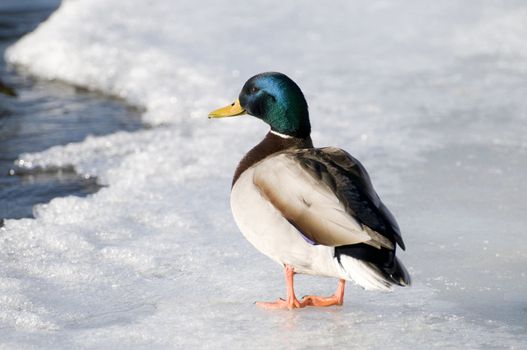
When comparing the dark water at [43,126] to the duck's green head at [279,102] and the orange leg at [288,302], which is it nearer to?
the duck's green head at [279,102]

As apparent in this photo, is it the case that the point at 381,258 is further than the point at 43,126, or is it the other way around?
the point at 43,126

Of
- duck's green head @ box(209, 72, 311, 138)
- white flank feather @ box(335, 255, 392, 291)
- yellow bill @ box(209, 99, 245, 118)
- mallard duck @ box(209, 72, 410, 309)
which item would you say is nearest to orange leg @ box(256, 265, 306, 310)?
mallard duck @ box(209, 72, 410, 309)

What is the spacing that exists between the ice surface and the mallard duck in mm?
218

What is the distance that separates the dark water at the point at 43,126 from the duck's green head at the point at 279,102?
5.71ft

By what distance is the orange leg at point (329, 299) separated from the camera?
12.2 feet

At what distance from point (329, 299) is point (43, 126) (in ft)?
12.4

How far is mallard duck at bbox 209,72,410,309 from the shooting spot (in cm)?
336

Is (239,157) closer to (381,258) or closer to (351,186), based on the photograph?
(351,186)

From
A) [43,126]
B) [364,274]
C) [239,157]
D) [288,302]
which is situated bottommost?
[43,126]

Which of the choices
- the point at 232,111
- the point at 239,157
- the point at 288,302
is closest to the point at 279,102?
the point at 232,111

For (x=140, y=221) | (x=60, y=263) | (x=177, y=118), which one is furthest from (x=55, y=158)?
(x=60, y=263)

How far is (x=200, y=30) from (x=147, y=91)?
1192mm

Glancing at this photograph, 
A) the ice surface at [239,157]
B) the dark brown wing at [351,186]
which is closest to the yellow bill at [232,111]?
the dark brown wing at [351,186]

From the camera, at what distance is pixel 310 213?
3463mm
